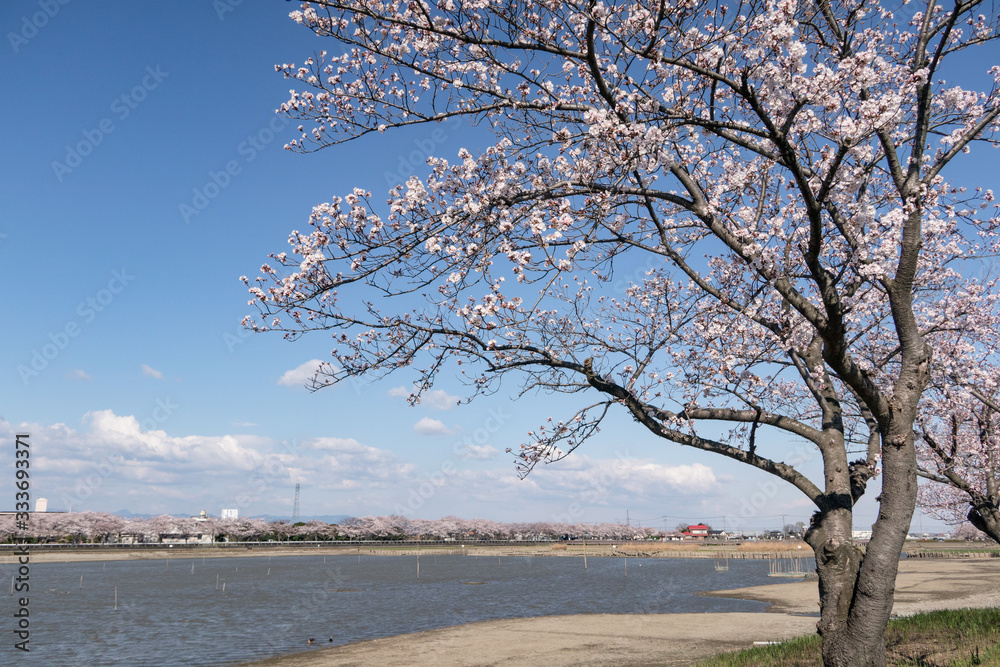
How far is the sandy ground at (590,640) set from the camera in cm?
2164

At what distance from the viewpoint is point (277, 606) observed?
140 feet

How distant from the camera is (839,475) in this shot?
33.9 ft

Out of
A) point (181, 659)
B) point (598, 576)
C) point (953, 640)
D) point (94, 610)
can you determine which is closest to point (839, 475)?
point (953, 640)

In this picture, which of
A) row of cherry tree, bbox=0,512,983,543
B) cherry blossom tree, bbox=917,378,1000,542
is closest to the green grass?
cherry blossom tree, bbox=917,378,1000,542

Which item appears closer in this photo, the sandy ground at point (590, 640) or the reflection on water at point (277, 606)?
the sandy ground at point (590, 640)

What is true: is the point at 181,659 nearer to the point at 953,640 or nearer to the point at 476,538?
the point at 953,640

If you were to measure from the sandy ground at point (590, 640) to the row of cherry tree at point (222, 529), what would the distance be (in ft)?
303

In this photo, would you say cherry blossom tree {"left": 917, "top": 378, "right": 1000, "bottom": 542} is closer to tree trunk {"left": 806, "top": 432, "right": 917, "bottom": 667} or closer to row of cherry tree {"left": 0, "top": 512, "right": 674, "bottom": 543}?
tree trunk {"left": 806, "top": 432, "right": 917, "bottom": 667}

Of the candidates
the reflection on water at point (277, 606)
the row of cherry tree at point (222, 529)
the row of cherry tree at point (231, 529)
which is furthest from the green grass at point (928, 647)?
the row of cherry tree at point (222, 529)

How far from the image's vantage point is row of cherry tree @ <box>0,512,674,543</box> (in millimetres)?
128500

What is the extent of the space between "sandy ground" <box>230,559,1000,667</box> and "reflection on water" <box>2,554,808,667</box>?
11.7 feet

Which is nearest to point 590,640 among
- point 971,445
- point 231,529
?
point 971,445

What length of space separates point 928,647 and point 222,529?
16677cm

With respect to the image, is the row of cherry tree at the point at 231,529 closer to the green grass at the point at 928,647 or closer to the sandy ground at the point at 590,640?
the sandy ground at the point at 590,640
